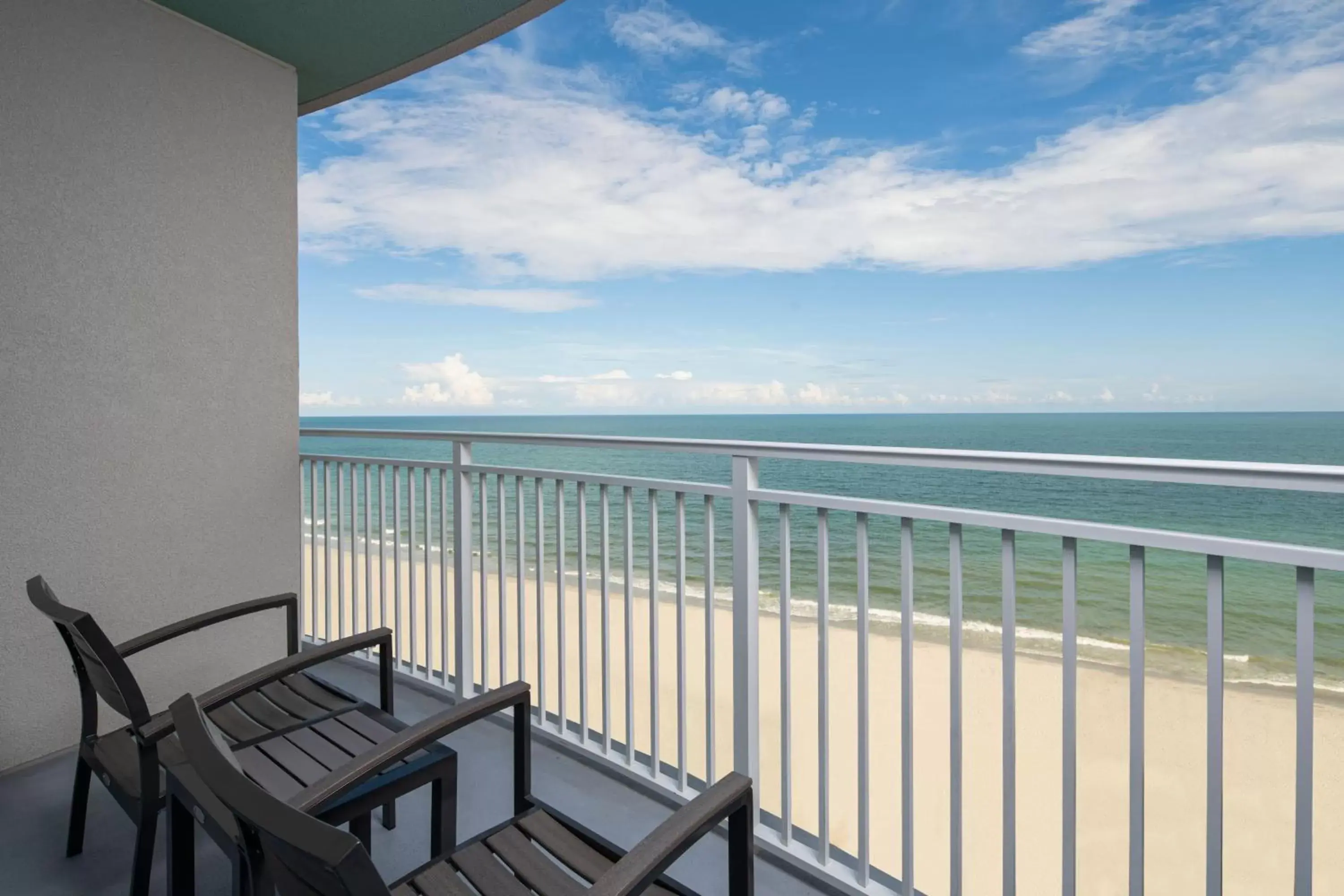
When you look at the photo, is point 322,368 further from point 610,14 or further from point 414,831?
point 414,831

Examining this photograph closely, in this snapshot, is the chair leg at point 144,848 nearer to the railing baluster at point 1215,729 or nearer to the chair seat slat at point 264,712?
the chair seat slat at point 264,712

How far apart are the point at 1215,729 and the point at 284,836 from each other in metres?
1.46

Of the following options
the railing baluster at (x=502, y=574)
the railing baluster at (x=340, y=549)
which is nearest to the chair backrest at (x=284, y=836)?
the railing baluster at (x=502, y=574)

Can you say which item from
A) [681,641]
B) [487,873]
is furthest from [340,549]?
[487,873]

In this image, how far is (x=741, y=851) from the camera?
1153mm

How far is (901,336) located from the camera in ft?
99.5

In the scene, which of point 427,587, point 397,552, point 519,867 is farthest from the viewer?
point 397,552

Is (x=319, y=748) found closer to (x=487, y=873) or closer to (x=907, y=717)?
(x=487, y=873)

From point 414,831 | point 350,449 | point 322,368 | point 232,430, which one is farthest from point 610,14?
point 414,831

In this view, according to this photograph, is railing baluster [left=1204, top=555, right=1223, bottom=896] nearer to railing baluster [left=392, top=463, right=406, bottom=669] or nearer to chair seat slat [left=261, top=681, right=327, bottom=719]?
chair seat slat [left=261, top=681, right=327, bottom=719]

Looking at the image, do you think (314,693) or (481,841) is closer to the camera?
(481,841)

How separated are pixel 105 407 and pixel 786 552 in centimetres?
243

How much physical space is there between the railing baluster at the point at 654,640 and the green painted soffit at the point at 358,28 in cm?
204

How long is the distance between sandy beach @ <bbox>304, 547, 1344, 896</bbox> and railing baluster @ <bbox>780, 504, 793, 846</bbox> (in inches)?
4.2
